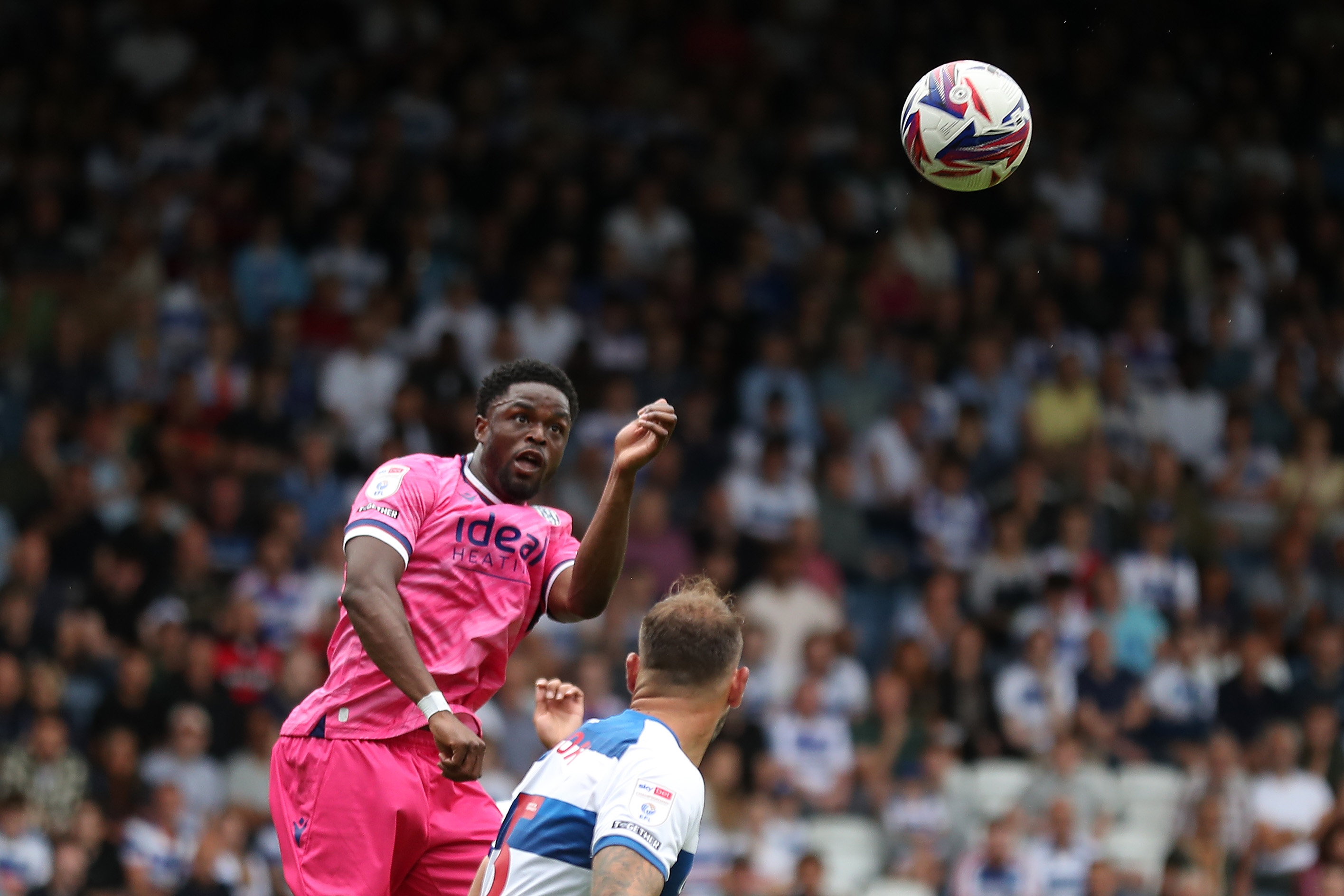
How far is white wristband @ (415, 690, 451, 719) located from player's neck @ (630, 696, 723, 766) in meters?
0.75

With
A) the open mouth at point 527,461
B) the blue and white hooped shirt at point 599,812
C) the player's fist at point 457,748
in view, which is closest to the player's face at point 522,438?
the open mouth at point 527,461

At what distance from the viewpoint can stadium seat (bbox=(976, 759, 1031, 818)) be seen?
1279 cm

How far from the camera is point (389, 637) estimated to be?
213 inches

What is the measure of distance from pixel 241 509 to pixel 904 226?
7192 millimetres

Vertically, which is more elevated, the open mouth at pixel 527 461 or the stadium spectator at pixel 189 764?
the open mouth at pixel 527 461

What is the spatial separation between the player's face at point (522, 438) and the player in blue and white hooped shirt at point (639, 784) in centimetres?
126

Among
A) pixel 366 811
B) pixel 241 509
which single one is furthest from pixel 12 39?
pixel 366 811

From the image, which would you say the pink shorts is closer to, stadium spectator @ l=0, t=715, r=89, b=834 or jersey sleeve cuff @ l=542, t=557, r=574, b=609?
jersey sleeve cuff @ l=542, t=557, r=574, b=609

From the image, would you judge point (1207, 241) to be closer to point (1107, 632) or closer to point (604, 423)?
point (1107, 632)

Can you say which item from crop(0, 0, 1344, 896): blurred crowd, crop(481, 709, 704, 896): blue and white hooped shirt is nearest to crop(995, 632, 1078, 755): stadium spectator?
crop(0, 0, 1344, 896): blurred crowd

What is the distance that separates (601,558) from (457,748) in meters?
1.02

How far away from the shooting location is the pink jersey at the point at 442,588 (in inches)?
227

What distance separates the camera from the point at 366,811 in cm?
565

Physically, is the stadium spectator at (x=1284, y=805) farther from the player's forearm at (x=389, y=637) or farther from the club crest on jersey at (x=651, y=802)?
the club crest on jersey at (x=651, y=802)
